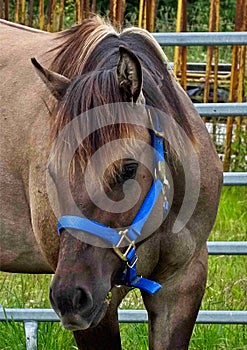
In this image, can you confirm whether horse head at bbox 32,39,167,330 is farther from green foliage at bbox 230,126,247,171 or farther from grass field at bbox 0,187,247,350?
green foliage at bbox 230,126,247,171

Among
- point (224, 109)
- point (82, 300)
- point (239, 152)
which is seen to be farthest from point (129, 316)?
point (239, 152)

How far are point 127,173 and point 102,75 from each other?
0.31 meters

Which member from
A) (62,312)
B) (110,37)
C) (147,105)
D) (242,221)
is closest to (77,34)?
(110,37)

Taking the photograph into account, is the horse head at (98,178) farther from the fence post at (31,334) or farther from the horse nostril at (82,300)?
the fence post at (31,334)

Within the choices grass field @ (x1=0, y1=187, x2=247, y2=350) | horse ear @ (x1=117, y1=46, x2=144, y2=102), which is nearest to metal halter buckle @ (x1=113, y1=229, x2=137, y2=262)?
horse ear @ (x1=117, y1=46, x2=144, y2=102)

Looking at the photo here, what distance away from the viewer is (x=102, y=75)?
2814 millimetres

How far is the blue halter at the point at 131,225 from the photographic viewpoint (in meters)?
2.68

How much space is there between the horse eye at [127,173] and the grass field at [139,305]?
1465 mm

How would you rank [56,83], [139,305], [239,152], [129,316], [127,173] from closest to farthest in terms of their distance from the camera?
[127,173], [56,83], [129,316], [139,305], [239,152]

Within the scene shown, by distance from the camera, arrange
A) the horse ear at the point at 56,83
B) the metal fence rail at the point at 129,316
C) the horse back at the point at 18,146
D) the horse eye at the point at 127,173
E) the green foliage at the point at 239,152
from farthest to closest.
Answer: the green foliage at the point at 239,152 < the metal fence rail at the point at 129,316 < the horse back at the point at 18,146 < the horse ear at the point at 56,83 < the horse eye at the point at 127,173

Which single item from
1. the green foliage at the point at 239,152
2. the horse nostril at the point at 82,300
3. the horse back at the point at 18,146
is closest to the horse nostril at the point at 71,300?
the horse nostril at the point at 82,300

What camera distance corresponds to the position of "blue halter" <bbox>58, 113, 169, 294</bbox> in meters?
2.68

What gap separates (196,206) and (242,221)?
7.42 ft

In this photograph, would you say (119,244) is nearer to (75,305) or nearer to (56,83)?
(75,305)
